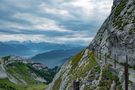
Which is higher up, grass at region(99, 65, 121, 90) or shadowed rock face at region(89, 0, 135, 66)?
shadowed rock face at region(89, 0, 135, 66)

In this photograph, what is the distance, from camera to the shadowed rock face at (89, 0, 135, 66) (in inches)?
3853

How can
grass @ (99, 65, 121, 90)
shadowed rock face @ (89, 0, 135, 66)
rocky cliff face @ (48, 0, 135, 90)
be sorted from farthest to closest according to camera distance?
shadowed rock face @ (89, 0, 135, 66) → rocky cliff face @ (48, 0, 135, 90) → grass @ (99, 65, 121, 90)

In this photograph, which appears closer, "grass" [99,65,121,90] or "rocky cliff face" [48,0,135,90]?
"grass" [99,65,121,90]

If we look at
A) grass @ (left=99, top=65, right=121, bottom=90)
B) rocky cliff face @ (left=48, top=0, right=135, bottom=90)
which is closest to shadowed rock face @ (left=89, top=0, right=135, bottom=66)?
rocky cliff face @ (left=48, top=0, right=135, bottom=90)

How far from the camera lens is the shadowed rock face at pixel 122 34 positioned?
97.9m

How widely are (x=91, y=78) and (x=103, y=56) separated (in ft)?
64.7

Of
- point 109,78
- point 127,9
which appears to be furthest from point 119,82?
point 127,9

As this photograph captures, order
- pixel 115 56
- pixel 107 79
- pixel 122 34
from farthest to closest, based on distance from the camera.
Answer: pixel 122 34
pixel 115 56
pixel 107 79

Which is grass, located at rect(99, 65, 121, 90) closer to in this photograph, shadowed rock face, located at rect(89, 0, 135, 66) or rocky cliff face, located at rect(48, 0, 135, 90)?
rocky cliff face, located at rect(48, 0, 135, 90)

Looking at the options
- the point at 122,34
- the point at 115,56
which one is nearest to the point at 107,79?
the point at 115,56

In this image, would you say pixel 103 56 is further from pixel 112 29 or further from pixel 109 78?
pixel 109 78

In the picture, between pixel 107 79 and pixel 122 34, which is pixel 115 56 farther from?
pixel 107 79

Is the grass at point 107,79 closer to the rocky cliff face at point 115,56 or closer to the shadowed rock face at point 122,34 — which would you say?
the rocky cliff face at point 115,56

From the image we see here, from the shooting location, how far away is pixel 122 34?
103 meters
